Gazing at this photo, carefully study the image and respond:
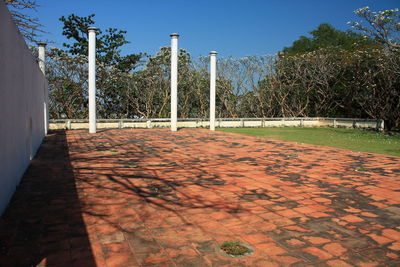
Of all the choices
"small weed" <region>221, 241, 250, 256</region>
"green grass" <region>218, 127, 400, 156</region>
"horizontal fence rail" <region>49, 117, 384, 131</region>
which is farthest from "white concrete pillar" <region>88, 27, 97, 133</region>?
"small weed" <region>221, 241, 250, 256</region>

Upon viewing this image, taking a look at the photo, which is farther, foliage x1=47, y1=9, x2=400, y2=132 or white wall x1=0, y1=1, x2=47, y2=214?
foliage x1=47, y1=9, x2=400, y2=132

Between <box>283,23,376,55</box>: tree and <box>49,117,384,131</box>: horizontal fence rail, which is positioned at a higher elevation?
<box>283,23,376,55</box>: tree

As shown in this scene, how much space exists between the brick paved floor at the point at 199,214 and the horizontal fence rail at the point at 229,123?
8.87m

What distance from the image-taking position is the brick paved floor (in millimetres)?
2730

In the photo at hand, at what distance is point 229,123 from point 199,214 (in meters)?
15.1

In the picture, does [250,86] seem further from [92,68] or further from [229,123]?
[92,68]

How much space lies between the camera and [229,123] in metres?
18.7

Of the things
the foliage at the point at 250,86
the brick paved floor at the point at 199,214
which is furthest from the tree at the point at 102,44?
the brick paved floor at the point at 199,214

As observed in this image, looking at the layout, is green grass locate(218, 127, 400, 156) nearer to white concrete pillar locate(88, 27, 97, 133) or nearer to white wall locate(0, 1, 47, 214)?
white concrete pillar locate(88, 27, 97, 133)

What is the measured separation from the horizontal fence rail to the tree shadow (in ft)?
34.3

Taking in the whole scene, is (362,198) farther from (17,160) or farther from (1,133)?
(17,160)

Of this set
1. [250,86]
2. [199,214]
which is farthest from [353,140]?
[199,214]

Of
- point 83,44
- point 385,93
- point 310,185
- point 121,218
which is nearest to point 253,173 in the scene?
point 310,185

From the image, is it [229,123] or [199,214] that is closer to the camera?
[199,214]
